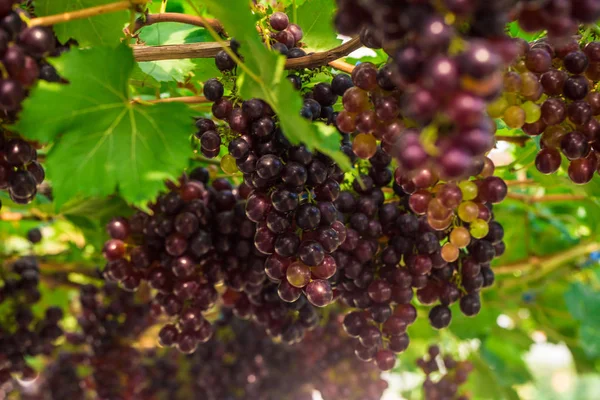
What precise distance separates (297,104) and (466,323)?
1485mm

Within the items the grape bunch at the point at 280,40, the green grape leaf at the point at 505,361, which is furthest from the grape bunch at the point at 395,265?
the green grape leaf at the point at 505,361

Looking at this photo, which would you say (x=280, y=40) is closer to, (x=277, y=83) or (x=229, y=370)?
(x=277, y=83)

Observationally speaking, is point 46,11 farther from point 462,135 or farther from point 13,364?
point 13,364

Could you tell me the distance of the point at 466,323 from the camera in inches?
75.0

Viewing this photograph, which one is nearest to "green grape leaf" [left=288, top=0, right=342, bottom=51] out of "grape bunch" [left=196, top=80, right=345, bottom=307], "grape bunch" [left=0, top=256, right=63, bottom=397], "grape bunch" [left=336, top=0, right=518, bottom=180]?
"grape bunch" [left=196, top=80, right=345, bottom=307]

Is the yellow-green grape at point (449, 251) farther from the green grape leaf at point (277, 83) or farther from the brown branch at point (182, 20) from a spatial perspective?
the brown branch at point (182, 20)

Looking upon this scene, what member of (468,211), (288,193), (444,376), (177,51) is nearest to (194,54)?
(177,51)

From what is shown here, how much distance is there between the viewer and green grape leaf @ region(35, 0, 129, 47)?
76cm

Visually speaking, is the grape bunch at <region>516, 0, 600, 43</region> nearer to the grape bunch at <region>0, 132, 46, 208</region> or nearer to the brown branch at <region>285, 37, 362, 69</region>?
the brown branch at <region>285, 37, 362, 69</region>

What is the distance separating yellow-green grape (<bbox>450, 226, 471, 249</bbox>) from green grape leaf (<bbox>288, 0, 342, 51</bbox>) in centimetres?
40

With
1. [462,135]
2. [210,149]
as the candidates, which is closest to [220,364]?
[210,149]

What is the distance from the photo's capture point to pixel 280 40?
34.8 inches

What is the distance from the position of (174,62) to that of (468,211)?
0.60 metres

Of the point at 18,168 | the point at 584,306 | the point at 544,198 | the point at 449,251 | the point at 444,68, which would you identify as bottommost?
the point at 584,306
